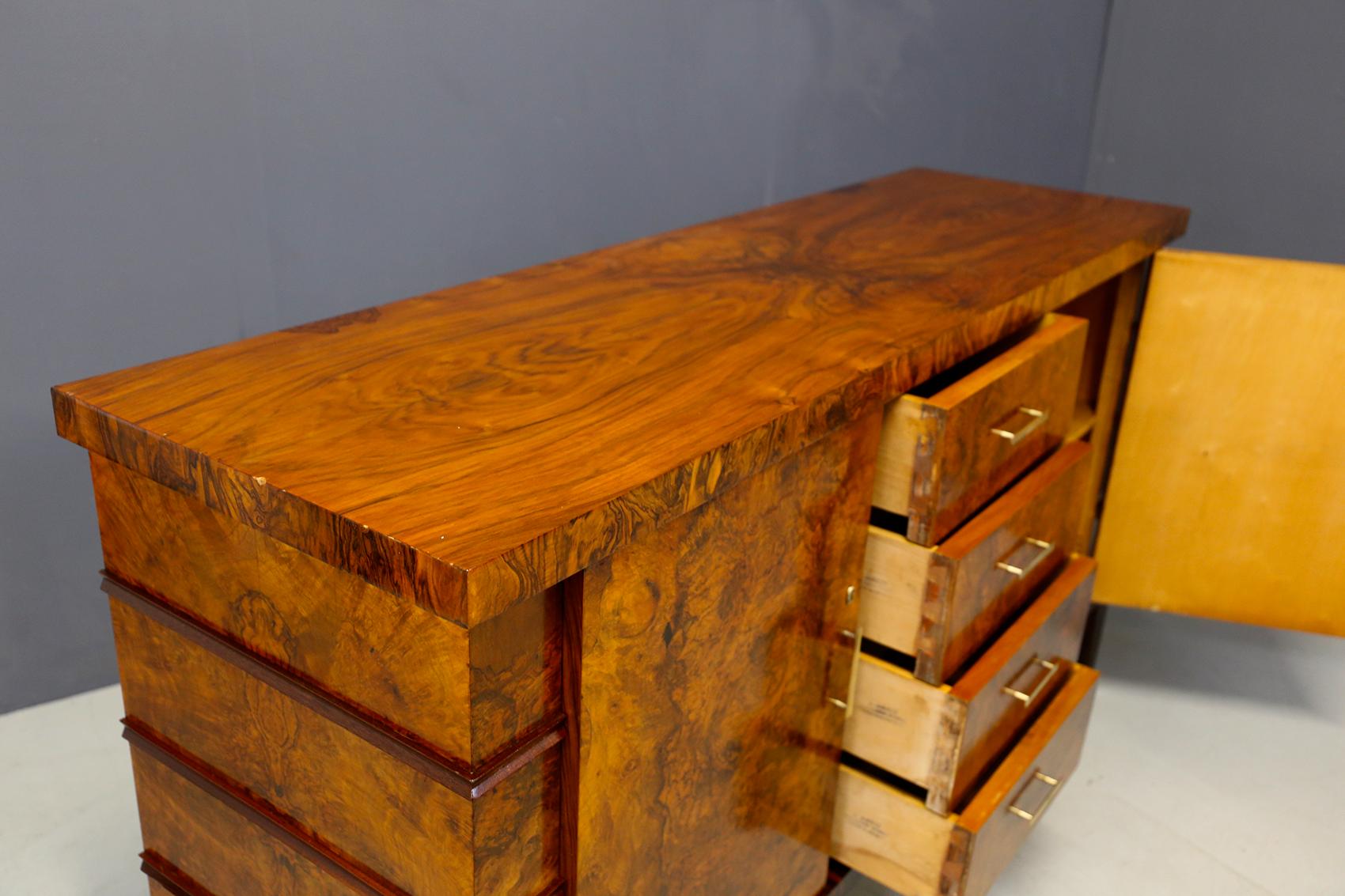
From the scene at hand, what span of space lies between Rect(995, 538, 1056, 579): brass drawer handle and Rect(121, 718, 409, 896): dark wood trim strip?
2.11 ft

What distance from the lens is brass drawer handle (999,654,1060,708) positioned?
1216 millimetres

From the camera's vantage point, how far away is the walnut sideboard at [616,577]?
77cm

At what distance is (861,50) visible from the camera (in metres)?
2.24

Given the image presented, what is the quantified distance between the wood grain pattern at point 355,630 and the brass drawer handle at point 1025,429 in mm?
534

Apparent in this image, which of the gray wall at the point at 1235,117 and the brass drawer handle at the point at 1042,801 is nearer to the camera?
the brass drawer handle at the point at 1042,801

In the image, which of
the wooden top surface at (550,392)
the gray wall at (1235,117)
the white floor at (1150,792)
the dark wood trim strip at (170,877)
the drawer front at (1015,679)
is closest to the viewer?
the wooden top surface at (550,392)

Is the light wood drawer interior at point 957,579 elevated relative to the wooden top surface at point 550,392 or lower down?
lower down

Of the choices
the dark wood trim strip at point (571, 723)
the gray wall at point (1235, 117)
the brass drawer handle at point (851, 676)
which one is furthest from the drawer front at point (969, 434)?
the gray wall at point (1235, 117)

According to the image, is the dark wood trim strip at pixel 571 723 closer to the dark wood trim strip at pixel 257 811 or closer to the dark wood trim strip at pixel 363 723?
the dark wood trim strip at pixel 363 723

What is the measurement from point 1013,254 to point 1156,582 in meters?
0.56

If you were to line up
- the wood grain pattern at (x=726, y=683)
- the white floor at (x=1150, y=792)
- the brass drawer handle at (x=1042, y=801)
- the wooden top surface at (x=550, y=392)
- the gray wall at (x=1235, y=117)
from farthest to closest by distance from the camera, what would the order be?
the gray wall at (x=1235, y=117)
the white floor at (x=1150, y=792)
the brass drawer handle at (x=1042, y=801)
the wood grain pattern at (x=726, y=683)
the wooden top surface at (x=550, y=392)

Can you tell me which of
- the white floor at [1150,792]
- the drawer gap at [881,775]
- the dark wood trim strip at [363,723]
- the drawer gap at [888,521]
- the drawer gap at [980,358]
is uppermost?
the drawer gap at [980,358]

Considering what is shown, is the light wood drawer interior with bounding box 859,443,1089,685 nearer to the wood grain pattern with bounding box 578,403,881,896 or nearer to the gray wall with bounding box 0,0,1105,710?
the wood grain pattern with bounding box 578,403,881,896

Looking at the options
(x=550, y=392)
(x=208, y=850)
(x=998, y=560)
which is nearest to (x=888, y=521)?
(x=998, y=560)
